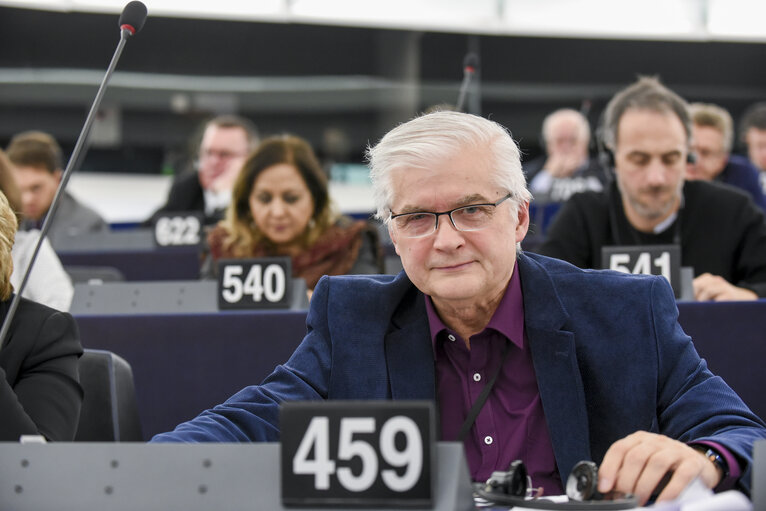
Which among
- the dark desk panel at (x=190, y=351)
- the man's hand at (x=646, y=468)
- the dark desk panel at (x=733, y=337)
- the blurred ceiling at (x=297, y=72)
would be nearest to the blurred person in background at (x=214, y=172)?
the dark desk panel at (x=190, y=351)

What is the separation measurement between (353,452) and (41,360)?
2.88ft

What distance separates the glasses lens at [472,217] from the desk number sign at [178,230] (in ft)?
10.4

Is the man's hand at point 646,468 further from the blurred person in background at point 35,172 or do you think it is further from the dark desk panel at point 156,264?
the blurred person in background at point 35,172

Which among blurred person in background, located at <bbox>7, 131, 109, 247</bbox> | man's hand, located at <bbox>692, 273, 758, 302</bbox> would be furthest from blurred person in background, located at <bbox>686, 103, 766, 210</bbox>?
blurred person in background, located at <bbox>7, 131, 109, 247</bbox>

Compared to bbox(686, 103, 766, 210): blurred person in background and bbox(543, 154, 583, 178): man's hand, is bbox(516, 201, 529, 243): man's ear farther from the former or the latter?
bbox(543, 154, 583, 178): man's hand

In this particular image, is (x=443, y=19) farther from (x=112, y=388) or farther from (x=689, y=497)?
(x=689, y=497)

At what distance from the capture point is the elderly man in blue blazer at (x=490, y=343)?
1.41m

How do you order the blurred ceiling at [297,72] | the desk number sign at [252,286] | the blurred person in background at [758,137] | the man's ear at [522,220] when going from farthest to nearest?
1. the blurred ceiling at [297,72]
2. the blurred person in background at [758,137]
3. the desk number sign at [252,286]
4. the man's ear at [522,220]

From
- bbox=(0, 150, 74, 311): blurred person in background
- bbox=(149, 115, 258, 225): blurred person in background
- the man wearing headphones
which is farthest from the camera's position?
bbox=(149, 115, 258, 225): blurred person in background

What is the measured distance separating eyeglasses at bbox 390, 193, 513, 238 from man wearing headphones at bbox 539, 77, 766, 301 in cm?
151

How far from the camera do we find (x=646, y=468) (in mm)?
1137

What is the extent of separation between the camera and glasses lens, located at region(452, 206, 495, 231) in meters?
1.43

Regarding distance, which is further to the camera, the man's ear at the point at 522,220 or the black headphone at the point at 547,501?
the man's ear at the point at 522,220

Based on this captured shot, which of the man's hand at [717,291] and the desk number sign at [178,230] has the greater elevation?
the desk number sign at [178,230]
